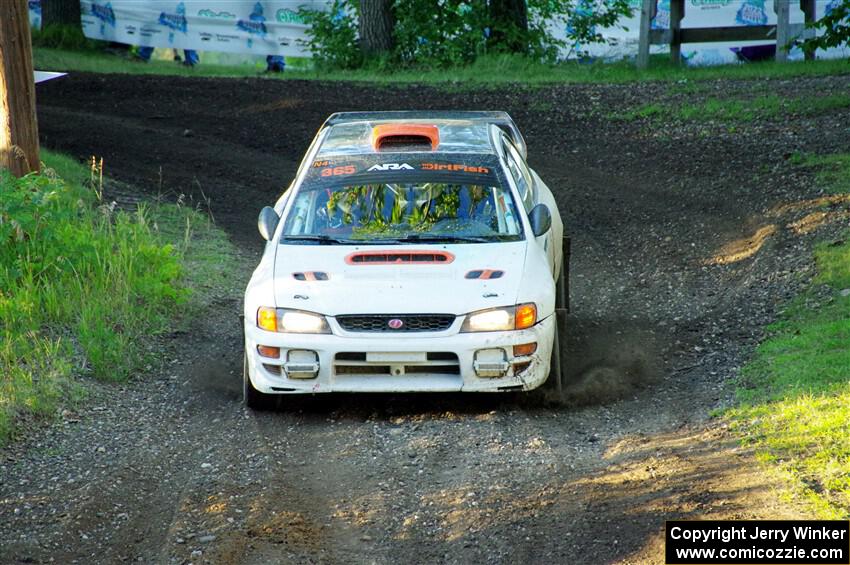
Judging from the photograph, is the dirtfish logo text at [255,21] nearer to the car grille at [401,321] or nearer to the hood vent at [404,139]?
the hood vent at [404,139]

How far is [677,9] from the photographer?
2105cm

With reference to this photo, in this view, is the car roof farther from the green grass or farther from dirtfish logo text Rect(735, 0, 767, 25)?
dirtfish logo text Rect(735, 0, 767, 25)

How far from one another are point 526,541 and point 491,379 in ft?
6.02

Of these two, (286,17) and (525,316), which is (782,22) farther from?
(525,316)

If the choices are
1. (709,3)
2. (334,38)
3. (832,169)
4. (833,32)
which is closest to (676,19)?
(709,3)

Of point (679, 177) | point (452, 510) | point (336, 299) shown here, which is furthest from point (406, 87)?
point (452, 510)

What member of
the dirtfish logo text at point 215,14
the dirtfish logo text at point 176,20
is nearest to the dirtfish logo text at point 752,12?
the dirtfish logo text at point 215,14

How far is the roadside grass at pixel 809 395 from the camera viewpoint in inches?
235

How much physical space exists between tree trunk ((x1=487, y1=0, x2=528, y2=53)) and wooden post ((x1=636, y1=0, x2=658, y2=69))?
3184 millimetres

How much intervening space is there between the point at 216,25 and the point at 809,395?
875 inches

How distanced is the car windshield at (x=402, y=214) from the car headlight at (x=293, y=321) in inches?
31.6

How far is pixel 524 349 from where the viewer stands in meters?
7.39

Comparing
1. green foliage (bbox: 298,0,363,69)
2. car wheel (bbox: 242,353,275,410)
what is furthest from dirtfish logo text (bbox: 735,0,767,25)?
car wheel (bbox: 242,353,275,410)

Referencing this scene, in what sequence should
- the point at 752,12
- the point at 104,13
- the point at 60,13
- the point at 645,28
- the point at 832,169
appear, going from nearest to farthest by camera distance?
the point at 832,169
the point at 645,28
the point at 752,12
the point at 60,13
the point at 104,13
